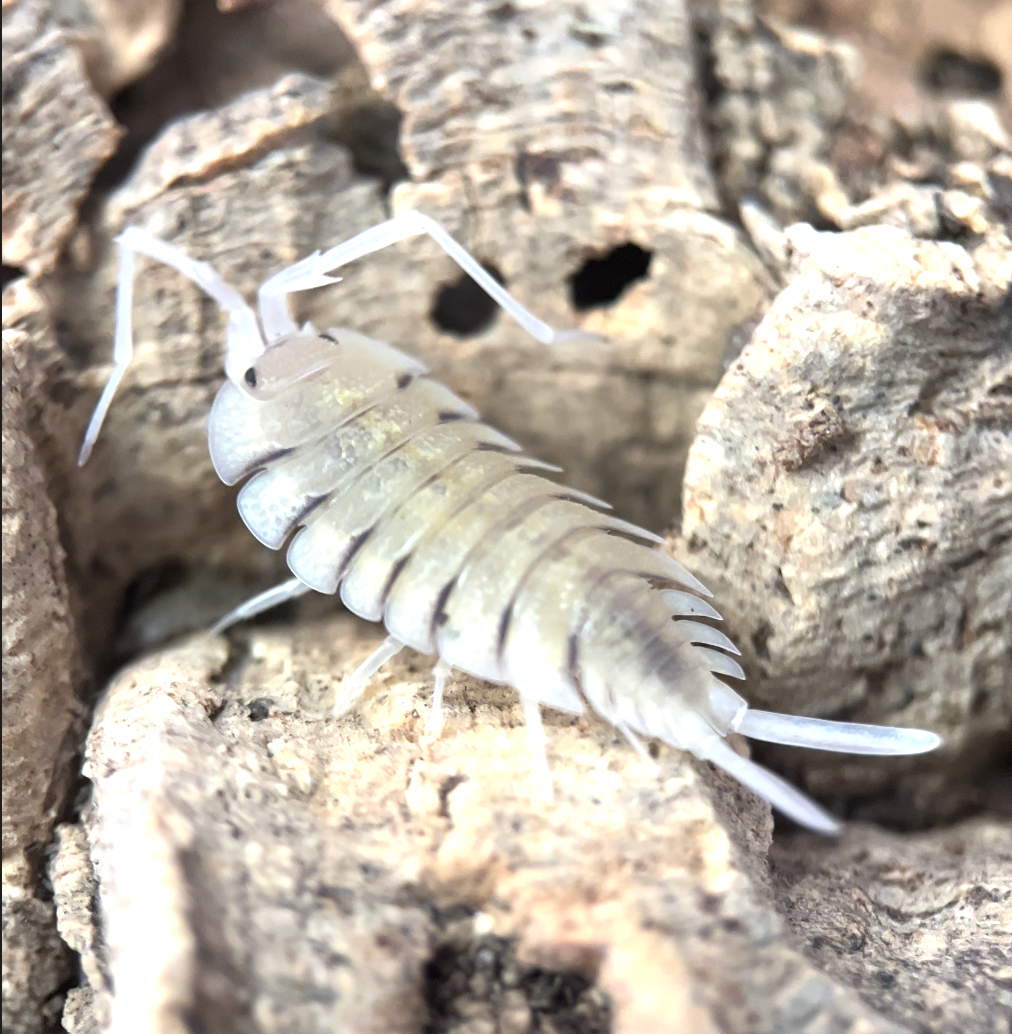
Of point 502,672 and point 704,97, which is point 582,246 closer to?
point 704,97

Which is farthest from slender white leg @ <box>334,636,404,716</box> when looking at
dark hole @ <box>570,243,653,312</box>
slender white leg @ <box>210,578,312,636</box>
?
dark hole @ <box>570,243,653,312</box>

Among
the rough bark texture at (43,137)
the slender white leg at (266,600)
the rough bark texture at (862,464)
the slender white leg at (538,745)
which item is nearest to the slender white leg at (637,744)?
the slender white leg at (538,745)

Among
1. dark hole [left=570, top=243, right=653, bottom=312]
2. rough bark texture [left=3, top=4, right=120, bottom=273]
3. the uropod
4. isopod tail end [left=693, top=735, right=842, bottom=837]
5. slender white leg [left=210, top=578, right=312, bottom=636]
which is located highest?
rough bark texture [left=3, top=4, right=120, bottom=273]

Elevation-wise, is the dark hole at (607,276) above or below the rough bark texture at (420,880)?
above

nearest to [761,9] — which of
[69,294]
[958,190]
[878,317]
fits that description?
[958,190]

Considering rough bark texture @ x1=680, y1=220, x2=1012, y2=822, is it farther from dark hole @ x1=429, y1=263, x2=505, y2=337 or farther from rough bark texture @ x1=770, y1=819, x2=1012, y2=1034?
dark hole @ x1=429, y1=263, x2=505, y2=337

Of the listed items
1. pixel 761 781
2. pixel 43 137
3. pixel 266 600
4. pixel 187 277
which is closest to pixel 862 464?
pixel 761 781

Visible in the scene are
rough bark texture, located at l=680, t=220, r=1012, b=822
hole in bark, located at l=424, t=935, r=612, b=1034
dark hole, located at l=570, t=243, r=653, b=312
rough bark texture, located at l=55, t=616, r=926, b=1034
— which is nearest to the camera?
rough bark texture, located at l=55, t=616, r=926, b=1034

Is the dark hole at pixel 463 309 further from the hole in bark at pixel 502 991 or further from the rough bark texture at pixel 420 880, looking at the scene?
the hole in bark at pixel 502 991
